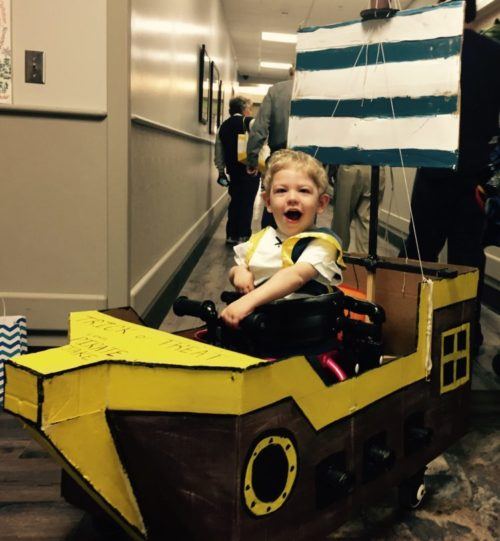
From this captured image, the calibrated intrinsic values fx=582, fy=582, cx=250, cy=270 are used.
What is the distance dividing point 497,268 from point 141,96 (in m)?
2.48

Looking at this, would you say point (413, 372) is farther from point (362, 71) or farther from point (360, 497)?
point (362, 71)

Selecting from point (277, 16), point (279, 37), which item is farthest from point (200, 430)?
point (279, 37)

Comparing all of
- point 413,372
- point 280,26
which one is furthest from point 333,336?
point 280,26

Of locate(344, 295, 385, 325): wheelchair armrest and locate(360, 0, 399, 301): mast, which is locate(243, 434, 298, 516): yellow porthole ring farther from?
locate(360, 0, 399, 301): mast

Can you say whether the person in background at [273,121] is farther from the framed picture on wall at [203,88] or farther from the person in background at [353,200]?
the framed picture on wall at [203,88]

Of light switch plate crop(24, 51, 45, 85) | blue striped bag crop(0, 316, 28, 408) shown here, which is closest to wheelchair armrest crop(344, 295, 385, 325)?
blue striped bag crop(0, 316, 28, 408)

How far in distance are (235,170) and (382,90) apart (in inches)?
163

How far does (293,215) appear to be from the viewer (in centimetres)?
141

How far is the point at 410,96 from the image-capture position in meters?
1.56

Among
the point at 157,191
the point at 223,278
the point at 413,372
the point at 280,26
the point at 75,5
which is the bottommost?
the point at 223,278

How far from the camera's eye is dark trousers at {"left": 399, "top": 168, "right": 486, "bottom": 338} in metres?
2.31

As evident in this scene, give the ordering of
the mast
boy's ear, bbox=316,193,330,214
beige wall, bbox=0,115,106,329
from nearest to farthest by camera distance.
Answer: boy's ear, bbox=316,193,330,214 < the mast < beige wall, bbox=0,115,106,329

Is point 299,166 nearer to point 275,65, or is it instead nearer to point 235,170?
point 235,170

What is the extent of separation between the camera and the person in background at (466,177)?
218 cm
